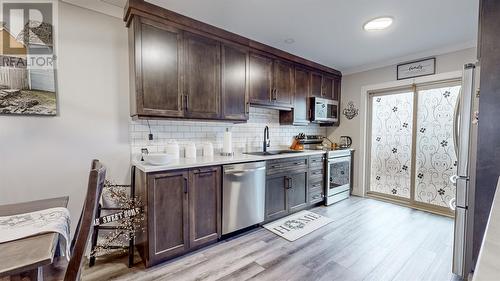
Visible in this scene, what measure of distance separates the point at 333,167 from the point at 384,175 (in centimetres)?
103

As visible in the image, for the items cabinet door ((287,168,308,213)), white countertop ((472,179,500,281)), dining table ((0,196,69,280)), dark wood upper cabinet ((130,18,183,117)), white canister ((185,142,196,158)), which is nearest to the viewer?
white countertop ((472,179,500,281))

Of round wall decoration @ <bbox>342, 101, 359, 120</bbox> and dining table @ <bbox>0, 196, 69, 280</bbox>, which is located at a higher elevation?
round wall decoration @ <bbox>342, 101, 359, 120</bbox>

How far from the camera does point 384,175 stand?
3.94 metres

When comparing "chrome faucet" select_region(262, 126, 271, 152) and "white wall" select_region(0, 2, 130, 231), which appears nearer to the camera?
"white wall" select_region(0, 2, 130, 231)

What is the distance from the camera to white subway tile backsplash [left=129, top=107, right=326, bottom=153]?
7.98 ft

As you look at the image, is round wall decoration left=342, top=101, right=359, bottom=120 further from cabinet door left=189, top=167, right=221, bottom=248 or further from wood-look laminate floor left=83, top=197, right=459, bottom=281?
cabinet door left=189, top=167, right=221, bottom=248

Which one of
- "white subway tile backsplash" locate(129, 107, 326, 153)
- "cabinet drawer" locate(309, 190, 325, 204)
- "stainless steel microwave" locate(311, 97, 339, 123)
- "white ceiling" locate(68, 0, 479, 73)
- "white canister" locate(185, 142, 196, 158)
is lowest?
"cabinet drawer" locate(309, 190, 325, 204)

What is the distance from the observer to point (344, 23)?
2.45 metres

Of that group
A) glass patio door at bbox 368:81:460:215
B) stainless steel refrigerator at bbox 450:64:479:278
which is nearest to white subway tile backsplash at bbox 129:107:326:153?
glass patio door at bbox 368:81:460:215

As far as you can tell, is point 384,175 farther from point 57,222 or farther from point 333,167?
point 57,222

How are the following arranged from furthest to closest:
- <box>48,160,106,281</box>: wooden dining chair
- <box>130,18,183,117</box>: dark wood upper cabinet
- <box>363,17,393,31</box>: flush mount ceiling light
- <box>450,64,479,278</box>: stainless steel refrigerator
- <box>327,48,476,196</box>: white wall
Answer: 1. <box>327,48,476,196</box>: white wall
2. <box>363,17,393,31</box>: flush mount ceiling light
3. <box>130,18,183,117</box>: dark wood upper cabinet
4. <box>450,64,479,278</box>: stainless steel refrigerator
5. <box>48,160,106,281</box>: wooden dining chair

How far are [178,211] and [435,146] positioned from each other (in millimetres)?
3877

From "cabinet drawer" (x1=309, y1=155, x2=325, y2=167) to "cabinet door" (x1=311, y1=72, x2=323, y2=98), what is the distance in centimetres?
113

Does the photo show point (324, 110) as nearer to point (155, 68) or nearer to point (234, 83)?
point (234, 83)
